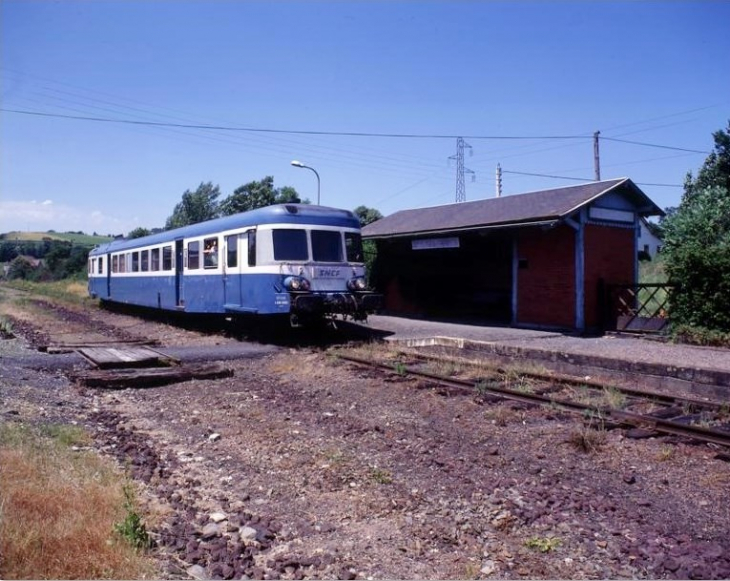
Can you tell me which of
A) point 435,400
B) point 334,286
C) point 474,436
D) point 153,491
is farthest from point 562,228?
point 153,491

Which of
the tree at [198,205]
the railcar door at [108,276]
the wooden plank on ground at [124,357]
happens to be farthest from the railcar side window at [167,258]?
the tree at [198,205]

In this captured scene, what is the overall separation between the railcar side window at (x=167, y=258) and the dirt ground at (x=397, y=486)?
9.57 m

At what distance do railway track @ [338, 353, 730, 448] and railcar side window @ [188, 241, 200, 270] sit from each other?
25.9 feet

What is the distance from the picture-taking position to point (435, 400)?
8.41 metres

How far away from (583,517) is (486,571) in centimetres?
108

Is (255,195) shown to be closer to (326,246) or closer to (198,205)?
(198,205)

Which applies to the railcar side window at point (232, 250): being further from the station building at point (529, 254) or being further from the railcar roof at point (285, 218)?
the station building at point (529, 254)

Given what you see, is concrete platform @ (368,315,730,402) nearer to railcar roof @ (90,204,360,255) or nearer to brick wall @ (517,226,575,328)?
brick wall @ (517,226,575,328)

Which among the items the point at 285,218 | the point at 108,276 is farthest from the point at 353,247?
the point at 108,276

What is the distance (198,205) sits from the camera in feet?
219

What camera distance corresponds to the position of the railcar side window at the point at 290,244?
44.2 ft

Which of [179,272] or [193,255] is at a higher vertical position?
[193,255]

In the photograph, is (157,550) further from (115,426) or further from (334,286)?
(334,286)

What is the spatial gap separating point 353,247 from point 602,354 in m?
5.83
